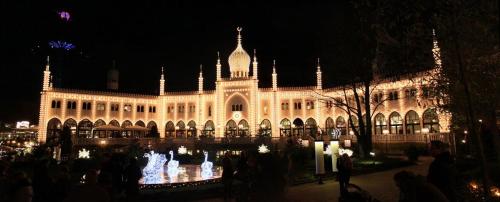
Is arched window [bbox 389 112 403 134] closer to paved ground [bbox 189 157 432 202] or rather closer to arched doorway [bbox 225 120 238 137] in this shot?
arched doorway [bbox 225 120 238 137]

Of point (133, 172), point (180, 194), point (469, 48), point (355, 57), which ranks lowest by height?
point (180, 194)

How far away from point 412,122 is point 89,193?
150 feet

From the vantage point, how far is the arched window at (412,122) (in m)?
45.5

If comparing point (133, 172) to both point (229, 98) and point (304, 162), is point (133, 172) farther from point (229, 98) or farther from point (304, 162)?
point (229, 98)

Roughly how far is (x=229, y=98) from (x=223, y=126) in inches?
179

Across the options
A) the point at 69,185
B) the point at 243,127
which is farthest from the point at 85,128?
the point at 69,185

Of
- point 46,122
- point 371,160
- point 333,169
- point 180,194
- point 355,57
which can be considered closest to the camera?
point 180,194

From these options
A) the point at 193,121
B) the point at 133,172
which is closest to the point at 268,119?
the point at 193,121

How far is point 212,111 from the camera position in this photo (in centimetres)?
6100

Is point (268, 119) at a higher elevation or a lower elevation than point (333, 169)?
higher

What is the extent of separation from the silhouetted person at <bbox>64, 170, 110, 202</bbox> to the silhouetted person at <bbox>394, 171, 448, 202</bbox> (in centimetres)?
481

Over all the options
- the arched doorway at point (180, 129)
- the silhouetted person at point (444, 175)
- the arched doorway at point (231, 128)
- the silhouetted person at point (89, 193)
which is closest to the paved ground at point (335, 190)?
the silhouetted person at point (444, 175)

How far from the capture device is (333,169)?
20594 mm

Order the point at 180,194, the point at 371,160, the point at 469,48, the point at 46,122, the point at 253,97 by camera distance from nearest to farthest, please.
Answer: the point at 469,48
the point at 180,194
the point at 371,160
the point at 46,122
the point at 253,97
